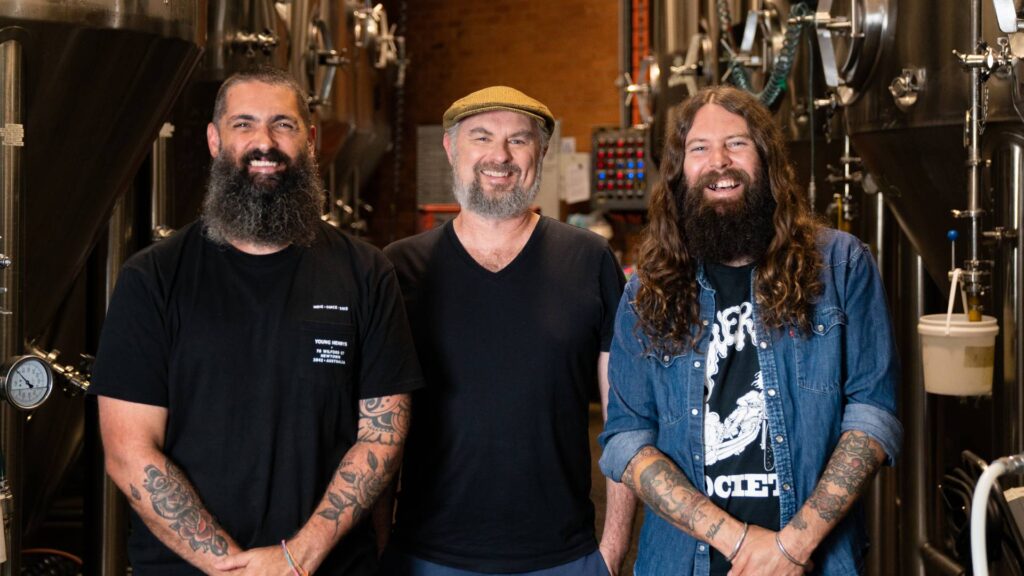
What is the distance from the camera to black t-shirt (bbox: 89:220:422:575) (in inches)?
78.5

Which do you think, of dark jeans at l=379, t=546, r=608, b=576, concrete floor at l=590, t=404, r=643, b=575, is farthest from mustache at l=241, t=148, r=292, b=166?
concrete floor at l=590, t=404, r=643, b=575

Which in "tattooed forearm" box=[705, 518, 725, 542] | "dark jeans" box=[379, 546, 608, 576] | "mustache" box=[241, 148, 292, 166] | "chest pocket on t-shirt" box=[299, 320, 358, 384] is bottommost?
"dark jeans" box=[379, 546, 608, 576]

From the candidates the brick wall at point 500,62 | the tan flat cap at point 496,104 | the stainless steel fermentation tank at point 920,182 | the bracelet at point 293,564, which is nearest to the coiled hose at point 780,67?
the stainless steel fermentation tank at point 920,182

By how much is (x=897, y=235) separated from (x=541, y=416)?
7.02 ft

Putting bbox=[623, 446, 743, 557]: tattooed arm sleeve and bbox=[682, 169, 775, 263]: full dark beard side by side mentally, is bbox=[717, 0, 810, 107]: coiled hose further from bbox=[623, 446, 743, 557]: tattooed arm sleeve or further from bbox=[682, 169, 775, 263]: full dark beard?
bbox=[623, 446, 743, 557]: tattooed arm sleeve

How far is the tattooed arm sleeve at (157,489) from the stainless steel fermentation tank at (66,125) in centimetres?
56

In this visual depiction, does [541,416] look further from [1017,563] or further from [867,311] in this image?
[1017,563]

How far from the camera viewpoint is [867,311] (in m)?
1.92

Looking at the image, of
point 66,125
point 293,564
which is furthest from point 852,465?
point 66,125

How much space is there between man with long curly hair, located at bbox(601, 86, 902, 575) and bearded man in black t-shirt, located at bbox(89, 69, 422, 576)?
1.46 feet

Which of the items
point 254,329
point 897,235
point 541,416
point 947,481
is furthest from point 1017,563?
point 897,235

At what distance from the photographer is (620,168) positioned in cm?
802

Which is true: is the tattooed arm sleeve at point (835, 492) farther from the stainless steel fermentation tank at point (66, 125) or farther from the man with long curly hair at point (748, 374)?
the stainless steel fermentation tank at point (66, 125)

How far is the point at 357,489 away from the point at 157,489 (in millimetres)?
330
